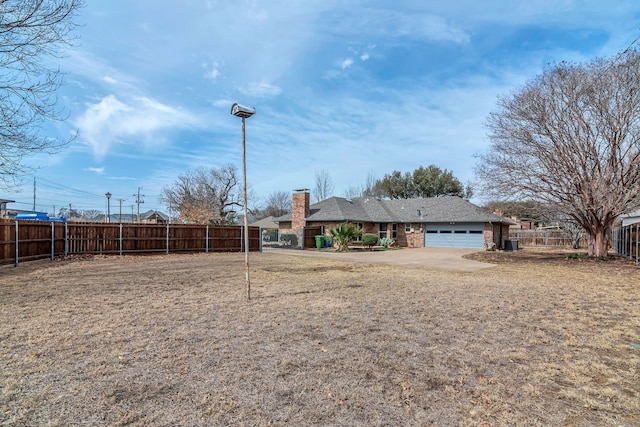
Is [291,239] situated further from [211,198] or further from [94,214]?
[94,214]

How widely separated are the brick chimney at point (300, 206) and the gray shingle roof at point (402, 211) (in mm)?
584

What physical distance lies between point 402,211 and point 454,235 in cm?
530

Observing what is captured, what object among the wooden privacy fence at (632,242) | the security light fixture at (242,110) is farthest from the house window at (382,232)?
the security light fixture at (242,110)

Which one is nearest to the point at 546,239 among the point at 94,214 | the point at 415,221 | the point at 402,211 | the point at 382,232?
the point at 415,221

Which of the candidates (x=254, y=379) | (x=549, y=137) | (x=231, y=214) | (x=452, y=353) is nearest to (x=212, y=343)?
(x=254, y=379)

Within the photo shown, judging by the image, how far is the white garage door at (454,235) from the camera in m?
26.4

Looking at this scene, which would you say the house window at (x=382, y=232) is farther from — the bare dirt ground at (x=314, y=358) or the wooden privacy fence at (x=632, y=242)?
the bare dirt ground at (x=314, y=358)

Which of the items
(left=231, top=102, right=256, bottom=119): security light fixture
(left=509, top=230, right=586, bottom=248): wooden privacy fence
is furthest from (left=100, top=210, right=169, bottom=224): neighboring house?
(left=509, top=230, right=586, bottom=248): wooden privacy fence

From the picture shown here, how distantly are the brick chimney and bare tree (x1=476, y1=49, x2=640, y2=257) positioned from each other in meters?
14.0

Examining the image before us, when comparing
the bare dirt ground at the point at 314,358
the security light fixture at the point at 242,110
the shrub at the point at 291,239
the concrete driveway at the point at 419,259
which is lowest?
the concrete driveway at the point at 419,259

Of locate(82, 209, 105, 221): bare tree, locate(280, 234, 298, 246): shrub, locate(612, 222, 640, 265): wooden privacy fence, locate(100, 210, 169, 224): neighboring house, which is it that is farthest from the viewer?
locate(82, 209, 105, 221): bare tree

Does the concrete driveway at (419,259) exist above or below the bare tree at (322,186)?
below

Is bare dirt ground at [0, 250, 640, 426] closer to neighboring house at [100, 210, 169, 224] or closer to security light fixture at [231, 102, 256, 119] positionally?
security light fixture at [231, 102, 256, 119]

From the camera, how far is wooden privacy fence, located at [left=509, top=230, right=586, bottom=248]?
30.7m
